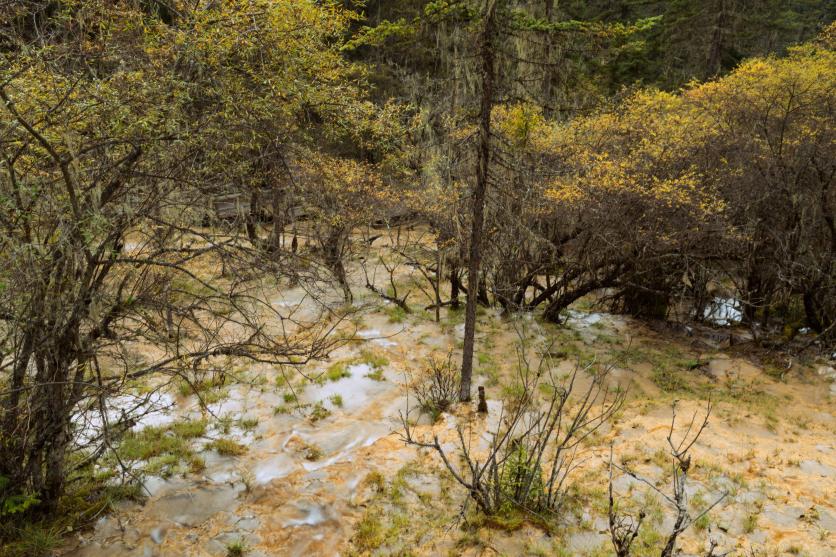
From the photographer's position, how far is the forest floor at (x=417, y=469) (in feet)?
18.6

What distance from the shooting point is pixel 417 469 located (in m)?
7.36

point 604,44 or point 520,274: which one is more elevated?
point 604,44

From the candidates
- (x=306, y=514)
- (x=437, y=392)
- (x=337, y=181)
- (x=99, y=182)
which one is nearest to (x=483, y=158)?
(x=437, y=392)

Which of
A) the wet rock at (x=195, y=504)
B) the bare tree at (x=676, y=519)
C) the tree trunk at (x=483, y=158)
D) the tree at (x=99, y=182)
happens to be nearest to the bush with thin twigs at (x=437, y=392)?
the tree trunk at (x=483, y=158)

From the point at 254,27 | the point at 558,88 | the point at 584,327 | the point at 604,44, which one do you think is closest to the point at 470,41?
the point at 604,44

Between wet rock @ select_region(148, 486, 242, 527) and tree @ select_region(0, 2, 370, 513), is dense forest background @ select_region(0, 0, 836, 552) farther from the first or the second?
wet rock @ select_region(148, 486, 242, 527)

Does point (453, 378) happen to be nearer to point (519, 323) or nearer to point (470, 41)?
point (519, 323)

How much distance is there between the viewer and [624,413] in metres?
9.25

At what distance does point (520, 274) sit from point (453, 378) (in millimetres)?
6131

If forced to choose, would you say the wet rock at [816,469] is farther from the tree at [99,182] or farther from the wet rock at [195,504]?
the wet rock at [195,504]

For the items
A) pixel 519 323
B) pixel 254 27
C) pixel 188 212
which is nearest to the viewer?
pixel 254 27

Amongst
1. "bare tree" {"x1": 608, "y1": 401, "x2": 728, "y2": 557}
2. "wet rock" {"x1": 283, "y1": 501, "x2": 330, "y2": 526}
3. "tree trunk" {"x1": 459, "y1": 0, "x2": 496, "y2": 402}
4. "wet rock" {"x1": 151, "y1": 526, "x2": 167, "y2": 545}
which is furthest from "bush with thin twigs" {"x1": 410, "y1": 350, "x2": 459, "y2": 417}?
"wet rock" {"x1": 151, "y1": 526, "x2": 167, "y2": 545}

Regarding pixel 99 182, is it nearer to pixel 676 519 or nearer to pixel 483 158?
pixel 483 158

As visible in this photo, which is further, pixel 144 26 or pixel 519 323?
pixel 519 323
